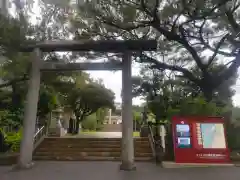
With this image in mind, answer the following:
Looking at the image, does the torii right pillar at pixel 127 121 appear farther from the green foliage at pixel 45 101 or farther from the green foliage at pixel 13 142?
the green foliage at pixel 45 101

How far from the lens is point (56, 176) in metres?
7.24

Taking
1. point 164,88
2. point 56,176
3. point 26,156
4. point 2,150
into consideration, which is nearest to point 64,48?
point 26,156

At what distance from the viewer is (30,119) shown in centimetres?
908

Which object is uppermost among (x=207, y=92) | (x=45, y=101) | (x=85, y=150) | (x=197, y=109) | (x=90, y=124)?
(x=207, y=92)

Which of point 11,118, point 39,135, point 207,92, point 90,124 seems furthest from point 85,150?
point 90,124

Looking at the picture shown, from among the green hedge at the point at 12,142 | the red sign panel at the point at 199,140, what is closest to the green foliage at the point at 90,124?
the green hedge at the point at 12,142

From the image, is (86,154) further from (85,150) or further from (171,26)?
(171,26)

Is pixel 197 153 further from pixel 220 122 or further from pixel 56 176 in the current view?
pixel 56 176

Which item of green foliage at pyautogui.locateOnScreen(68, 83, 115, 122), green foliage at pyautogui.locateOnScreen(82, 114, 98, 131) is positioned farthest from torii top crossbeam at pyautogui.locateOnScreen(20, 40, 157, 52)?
green foliage at pyautogui.locateOnScreen(82, 114, 98, 131)

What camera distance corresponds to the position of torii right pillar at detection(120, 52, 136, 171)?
8516 mm

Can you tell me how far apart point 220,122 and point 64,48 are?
6.40 meters

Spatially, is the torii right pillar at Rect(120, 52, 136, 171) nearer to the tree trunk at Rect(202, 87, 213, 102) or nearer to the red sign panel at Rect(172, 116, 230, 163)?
the red sign panel at Rect(172, 116, 230, 163)

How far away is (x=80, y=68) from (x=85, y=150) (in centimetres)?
435

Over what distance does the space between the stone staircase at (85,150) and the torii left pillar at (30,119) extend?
2356mm
